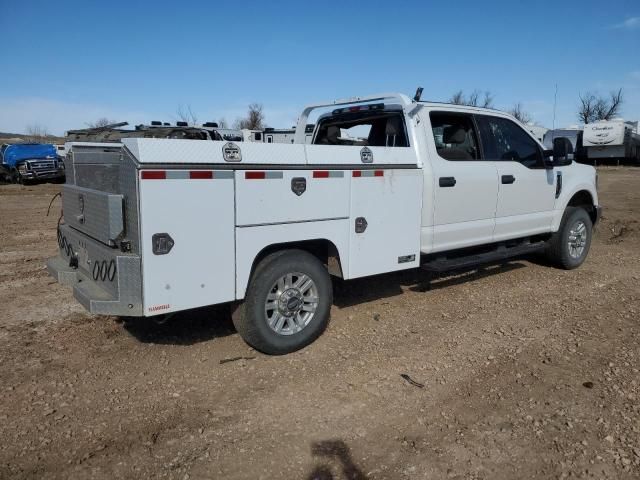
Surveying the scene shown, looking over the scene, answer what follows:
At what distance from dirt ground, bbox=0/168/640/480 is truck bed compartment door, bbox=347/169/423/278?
68 cm

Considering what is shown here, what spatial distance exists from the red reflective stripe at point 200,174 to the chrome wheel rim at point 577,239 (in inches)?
221

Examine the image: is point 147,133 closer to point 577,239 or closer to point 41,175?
point 41,175

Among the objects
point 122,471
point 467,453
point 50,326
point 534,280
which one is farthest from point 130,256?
point 534,280

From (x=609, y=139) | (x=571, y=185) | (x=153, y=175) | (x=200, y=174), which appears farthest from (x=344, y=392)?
(x=609, y=139)

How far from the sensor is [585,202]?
790 cm

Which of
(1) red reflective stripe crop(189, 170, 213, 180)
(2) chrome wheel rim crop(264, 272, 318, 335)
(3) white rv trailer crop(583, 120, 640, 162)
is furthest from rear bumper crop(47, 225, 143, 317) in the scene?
(3) white rv trailer crop(583, 120, 640, 162)

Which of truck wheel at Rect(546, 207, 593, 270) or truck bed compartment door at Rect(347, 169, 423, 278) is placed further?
truck wheel at Rect(546, 207, 593, 270)

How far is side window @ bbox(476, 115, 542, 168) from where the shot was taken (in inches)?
244

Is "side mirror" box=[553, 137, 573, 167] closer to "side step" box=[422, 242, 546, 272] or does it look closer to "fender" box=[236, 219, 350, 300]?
"side step" box=[422, 242, 546, 272]

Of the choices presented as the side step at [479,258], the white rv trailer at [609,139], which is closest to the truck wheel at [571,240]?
the side step at [479,258]

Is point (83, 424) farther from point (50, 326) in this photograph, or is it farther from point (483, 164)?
point (483, 164)

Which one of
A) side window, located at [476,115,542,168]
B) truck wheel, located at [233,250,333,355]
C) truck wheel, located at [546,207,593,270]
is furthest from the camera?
truck wheel, located at [546,207,593,270]

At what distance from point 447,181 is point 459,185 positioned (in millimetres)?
214

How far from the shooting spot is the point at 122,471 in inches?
118
